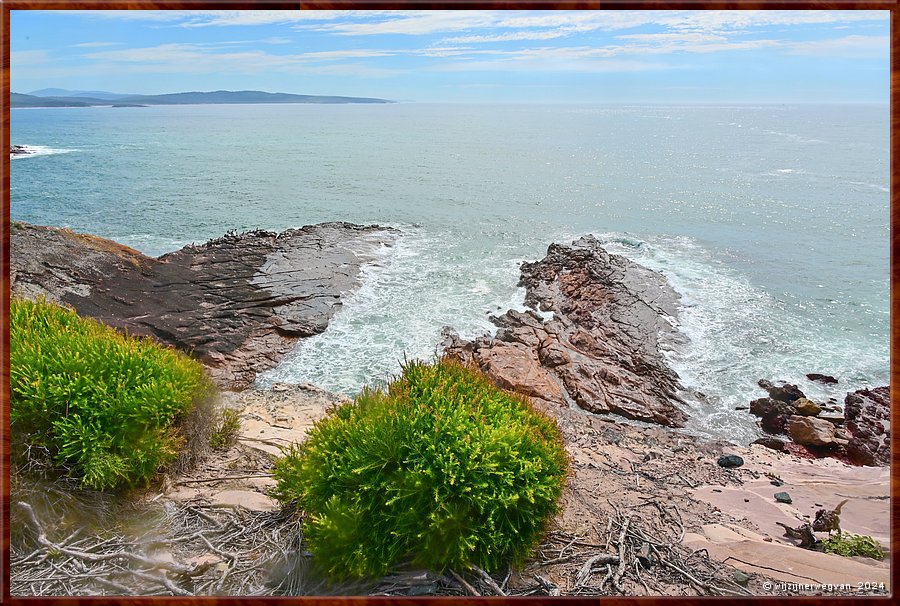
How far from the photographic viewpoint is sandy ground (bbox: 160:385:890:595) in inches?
162

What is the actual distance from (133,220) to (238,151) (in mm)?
9178

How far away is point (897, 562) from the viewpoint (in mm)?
3693

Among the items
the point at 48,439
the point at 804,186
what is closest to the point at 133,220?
the point at 48,439

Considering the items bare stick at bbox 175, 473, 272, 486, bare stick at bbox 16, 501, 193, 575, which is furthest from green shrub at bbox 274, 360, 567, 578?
bare stick at bbox 175, 473, 272, 486

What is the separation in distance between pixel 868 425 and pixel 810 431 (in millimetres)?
824

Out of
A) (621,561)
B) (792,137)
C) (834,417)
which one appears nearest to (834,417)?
(834,417)

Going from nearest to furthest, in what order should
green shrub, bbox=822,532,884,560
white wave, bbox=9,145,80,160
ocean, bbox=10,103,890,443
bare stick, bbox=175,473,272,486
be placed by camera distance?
1. green shrub, bbox=822,532,884,560
2. bare stick, bbox=175,473,272,486
3. ocean, bbox=10,103,890,443
4. white wave, bbox=9,145,80,160

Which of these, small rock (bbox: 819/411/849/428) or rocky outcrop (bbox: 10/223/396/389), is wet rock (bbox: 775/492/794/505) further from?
rocky outcrop (bbox: 10/223/396/389)

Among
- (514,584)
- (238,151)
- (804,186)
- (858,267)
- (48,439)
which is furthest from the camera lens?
(238,151)

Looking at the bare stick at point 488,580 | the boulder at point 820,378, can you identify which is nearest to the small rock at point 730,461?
the boulder at point 820,378

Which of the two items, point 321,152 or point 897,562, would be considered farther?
point 321,152

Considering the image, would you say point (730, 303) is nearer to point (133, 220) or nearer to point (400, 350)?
point (400, 350)

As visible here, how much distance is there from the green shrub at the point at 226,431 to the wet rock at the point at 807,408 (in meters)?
8.01

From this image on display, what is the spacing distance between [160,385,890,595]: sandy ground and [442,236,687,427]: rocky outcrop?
23.8 inches
